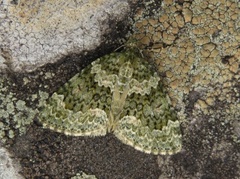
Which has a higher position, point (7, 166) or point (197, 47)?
point (197, 47)

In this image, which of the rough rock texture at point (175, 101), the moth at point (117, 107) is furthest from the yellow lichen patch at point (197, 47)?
the moth at point (117, 107)

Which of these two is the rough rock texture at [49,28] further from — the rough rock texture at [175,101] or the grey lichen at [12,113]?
the grey lichen at [12,113]

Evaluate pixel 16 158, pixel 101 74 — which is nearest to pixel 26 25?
pixel 101 74

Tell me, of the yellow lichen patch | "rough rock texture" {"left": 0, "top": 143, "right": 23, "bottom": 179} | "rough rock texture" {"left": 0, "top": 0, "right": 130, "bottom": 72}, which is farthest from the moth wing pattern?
the yellow lichen patch

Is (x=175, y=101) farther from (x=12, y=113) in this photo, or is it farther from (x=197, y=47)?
(x=12, y=113)

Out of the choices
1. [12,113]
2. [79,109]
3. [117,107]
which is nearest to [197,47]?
[117,107]

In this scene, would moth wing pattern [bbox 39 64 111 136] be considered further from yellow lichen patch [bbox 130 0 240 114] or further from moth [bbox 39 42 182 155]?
yellow lichen patch [bbox 130 0 240 114]

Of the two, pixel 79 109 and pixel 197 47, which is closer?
pixel 79 109

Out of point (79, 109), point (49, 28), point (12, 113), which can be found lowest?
point (12, 113)
